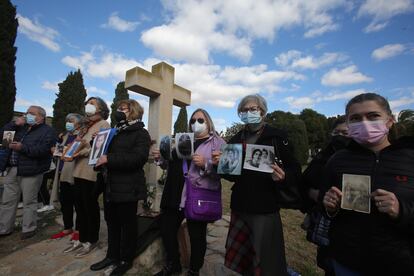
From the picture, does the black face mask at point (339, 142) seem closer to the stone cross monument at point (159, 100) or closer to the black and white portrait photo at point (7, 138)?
the stone cross monument at point (159, 100)

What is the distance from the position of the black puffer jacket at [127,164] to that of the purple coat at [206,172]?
1.99 feet

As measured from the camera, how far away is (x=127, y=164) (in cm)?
304

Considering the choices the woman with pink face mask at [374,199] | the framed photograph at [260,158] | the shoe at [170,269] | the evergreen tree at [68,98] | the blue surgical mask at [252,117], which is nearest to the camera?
the woman with pink face mask at [374,199]

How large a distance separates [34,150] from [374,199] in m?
4.77

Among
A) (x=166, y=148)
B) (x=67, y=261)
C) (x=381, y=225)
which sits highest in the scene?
(x=166, y=148)

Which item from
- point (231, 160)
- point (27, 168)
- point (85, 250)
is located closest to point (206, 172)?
point (231, 160)

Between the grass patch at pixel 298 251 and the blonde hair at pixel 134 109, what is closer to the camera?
the blonde hair at pixel 134 109

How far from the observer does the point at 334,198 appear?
1665 mm

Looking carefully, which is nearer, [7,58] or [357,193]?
[357,193]

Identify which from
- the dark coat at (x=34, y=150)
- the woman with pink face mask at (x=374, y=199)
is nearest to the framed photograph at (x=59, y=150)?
the dark coat at (x=34, y=150)

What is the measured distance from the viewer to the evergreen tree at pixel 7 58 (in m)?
16.6

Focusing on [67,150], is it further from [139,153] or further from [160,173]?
[160,173]

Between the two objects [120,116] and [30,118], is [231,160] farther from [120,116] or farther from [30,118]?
[30,118]

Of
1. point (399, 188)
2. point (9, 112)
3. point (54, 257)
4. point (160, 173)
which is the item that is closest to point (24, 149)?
point (54, 257)
